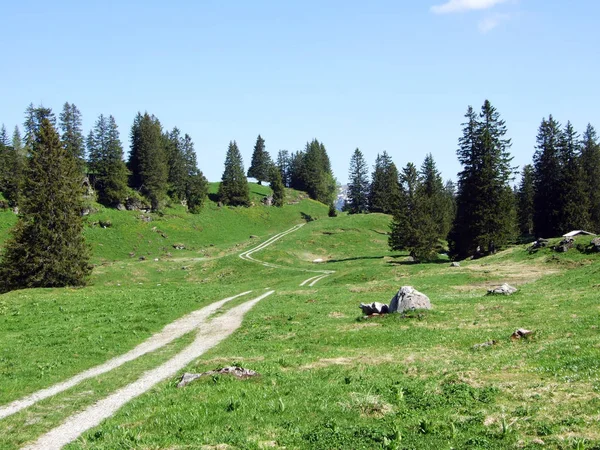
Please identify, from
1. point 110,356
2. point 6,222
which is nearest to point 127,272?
point 6,222

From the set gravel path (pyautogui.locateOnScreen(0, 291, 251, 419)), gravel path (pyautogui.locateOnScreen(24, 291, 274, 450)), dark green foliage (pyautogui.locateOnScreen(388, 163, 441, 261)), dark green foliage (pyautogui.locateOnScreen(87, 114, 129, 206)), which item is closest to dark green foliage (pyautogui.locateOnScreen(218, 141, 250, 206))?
dark green foliage (pyautogui.locateOnScreen(87, 114, 129, 206))

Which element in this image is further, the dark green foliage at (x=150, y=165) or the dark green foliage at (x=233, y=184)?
the dark green foliage at (x=233, y=184)

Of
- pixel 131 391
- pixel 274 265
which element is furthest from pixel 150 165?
pixel 131 391

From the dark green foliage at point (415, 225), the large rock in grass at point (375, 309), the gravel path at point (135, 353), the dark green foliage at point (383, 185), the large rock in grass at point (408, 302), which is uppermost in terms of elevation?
the dark green foliage at point (383, 185)

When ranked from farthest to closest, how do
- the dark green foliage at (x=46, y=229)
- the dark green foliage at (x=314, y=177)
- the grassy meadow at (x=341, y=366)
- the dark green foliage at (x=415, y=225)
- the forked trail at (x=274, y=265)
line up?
the dark green foliage at (x=314, y=177), the dark green foliage at (x=415, y=225), the forked trail at (x=274, y=265), the dark green foliage at (x=46, y=229), the grassy meadow at (x=341, y=366)

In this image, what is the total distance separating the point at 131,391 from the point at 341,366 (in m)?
8.39

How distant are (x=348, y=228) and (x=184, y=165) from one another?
178 ft

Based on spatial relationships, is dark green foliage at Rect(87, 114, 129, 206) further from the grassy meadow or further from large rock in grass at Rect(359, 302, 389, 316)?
large rock in grass at Rect(359, 302, 389, 316)

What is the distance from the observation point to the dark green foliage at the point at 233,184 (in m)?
154

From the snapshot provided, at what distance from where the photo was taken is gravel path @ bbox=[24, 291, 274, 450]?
13.1 m

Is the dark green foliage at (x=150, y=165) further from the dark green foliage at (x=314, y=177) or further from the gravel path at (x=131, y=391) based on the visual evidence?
the gravel path at (x=131, y=391)

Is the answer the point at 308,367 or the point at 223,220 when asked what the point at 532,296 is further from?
the point at 223,220

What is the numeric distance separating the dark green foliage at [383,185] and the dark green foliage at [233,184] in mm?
43402

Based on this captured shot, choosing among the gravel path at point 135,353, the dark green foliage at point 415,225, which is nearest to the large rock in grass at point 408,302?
the gravel path at point 135,353
